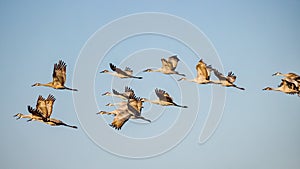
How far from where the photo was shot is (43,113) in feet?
10.4

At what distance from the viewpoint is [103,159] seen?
3195 mm

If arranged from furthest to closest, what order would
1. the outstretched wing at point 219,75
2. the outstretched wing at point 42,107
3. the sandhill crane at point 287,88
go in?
the sandhill crane at point 287,88
the outstretched wing at point 219,75
the outstretched wing at point 42,107

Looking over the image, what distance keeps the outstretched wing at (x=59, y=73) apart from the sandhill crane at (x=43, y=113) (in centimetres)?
16

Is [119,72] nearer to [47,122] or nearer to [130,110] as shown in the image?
[130,110]

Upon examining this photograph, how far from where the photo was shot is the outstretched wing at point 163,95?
3293 millimetres

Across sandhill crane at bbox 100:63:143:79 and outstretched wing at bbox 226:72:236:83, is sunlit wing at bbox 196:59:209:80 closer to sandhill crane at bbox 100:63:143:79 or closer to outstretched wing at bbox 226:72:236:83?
outstretched wing at bbox 226:72:236:83

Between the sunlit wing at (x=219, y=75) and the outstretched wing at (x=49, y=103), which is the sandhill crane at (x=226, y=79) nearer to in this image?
the sunlit wing at (x=219, y=75)

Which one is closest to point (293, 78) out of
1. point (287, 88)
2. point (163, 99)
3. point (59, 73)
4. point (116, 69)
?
point (287, 88)

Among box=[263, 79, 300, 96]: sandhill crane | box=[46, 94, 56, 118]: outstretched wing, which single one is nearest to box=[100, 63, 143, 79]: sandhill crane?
Answer: box=[46, 94, 56, 118]: outstretched wing

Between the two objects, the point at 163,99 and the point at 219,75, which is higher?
the point at 219,75

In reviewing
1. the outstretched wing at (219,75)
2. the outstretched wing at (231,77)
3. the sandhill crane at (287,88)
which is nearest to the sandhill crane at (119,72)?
the outstretched wing at (219,75)

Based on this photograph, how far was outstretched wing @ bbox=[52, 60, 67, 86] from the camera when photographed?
3.21 meters

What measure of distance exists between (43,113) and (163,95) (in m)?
0.99

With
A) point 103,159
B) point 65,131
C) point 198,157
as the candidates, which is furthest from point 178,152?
point 65,131
